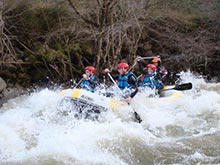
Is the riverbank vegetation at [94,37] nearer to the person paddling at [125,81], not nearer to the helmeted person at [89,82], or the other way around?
the person paddling at [125,81]

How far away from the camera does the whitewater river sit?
7.98 metres

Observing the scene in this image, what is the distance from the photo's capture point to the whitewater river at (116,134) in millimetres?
7980

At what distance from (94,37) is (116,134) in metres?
7.06

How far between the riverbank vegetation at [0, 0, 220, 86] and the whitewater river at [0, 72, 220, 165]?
396 cm

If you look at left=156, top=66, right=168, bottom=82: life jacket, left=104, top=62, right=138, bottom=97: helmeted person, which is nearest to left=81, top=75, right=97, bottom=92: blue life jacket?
left=104, top=62, right=138, bottom=97: helmeted person

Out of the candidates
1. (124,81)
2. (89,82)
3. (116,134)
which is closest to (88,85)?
(89,82)

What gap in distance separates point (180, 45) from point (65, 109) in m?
8.55

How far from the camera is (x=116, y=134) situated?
9141 millimetres

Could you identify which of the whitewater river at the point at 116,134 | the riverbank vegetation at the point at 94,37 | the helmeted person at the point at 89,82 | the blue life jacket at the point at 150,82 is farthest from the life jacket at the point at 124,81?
the riverbank vegetation at the point at 94,37

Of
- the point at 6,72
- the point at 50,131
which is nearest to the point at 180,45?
the point at 6,72

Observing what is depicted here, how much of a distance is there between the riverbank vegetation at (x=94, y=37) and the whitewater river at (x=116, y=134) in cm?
396

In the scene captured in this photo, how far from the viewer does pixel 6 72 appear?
15852mm

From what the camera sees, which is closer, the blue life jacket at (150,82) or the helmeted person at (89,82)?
the helmeted person at (89,82)

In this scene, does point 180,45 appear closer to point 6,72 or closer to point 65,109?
point 6,72
